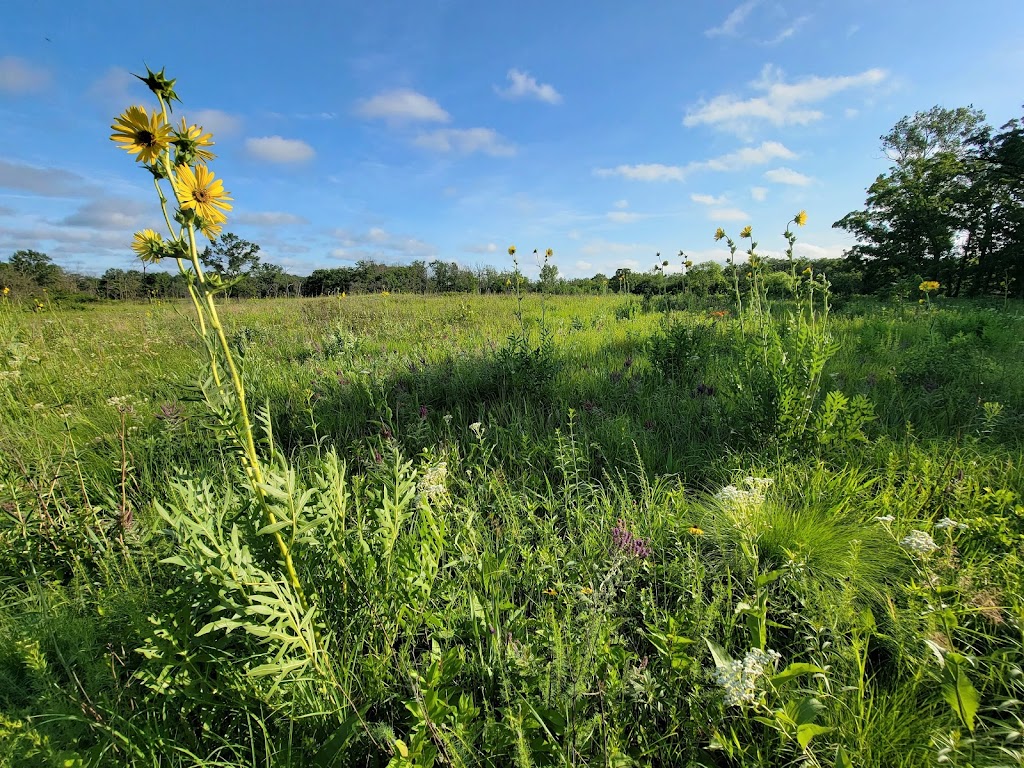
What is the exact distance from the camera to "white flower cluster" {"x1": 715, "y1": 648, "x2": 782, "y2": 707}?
99 cm

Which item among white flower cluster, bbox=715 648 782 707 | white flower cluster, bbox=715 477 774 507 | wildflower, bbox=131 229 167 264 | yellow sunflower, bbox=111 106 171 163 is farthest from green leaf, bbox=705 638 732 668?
yellow sunflower, bbox=111 106 171 163

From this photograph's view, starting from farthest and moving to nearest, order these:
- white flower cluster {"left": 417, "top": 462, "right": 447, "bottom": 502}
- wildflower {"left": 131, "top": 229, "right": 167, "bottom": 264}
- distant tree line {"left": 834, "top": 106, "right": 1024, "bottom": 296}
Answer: distant tree line {"left": 834, "top": 106, "right": 1024, "bottom": 296} → white flower cluster {"left": 417, "top": 462, "right": 447, "bottom": 502} → wildflower {"left": 131, "top": 229, "right": 167, "bottom": 264}

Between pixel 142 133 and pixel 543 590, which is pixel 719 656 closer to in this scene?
pixel 543 590

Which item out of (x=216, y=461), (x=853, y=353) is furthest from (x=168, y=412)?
(x=853, y=353)

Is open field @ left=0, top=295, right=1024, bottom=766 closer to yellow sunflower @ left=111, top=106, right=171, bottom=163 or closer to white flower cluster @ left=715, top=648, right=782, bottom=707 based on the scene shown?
white flower cluster @ left=715, top=648, right=782, bottom=707

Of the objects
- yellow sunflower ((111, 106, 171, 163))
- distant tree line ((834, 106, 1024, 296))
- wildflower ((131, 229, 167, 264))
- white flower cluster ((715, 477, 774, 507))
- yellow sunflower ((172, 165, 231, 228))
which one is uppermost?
distant tree line ((834, 106, 1024, 296))

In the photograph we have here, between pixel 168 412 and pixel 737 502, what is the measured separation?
3.07 m

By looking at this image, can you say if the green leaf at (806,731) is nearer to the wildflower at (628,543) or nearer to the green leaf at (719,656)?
the green leaf at (719,656)

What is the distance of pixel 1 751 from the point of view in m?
0.88

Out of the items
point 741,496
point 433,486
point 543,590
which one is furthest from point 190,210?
point 741,496

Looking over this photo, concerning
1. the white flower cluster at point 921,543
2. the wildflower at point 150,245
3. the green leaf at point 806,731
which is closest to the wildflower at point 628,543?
the green leaf at point 806,731

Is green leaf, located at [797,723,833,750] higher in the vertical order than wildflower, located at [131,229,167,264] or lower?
lower

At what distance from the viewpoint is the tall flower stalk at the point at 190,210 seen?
2.86ft

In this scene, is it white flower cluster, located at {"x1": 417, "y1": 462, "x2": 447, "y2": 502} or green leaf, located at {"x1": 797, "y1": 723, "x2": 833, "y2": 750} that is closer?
green leaf, located at {"x1": 797, "y1": 723, "x2": 833, "y2": 750}
